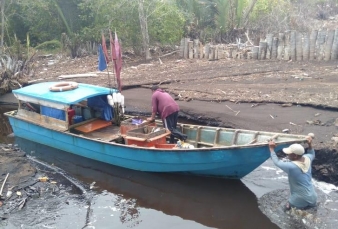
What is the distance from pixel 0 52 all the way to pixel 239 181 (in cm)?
1534

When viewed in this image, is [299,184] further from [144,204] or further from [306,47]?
[306,47]

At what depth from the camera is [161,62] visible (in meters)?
21.5

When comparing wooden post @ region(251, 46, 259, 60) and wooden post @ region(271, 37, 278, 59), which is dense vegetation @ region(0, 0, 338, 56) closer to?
wooden post @ region(251, 46, 259, 60)

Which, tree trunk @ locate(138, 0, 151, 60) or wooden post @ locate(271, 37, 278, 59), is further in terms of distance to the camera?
tree trunk @ locate(138, 0, 151, 60)

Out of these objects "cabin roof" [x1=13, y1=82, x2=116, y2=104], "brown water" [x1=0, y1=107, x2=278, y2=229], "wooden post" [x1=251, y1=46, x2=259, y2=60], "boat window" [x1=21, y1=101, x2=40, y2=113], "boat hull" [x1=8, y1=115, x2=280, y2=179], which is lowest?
"brown water" [x1=0, y1=107, x2=278, y2=229]

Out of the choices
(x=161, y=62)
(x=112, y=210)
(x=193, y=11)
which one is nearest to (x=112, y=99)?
(x=112, y=210)

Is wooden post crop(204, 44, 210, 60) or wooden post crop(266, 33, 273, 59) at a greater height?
wooden post crop(266, 33, 273, 59)

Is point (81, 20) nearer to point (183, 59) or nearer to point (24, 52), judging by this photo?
point (24, 52)

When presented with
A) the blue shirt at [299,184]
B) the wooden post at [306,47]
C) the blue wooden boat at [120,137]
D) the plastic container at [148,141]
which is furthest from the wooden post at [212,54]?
the blue shirt at [299,184]

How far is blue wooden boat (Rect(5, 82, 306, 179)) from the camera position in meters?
9.29

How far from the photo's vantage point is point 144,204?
9.64m

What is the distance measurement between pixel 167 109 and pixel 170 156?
4.68 ft

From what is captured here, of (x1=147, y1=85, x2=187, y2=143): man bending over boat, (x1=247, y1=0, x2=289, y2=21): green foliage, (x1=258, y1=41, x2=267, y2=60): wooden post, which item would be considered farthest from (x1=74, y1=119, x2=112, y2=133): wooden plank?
(x1=247, y1=0, x2=289, y2=21): green foliage

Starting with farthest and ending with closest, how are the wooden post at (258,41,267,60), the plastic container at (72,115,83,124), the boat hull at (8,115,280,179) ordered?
the wooden post at (258,41,267,60), the plastic container at (72,115,83,124), the boat hull at (8,115,280,179)
